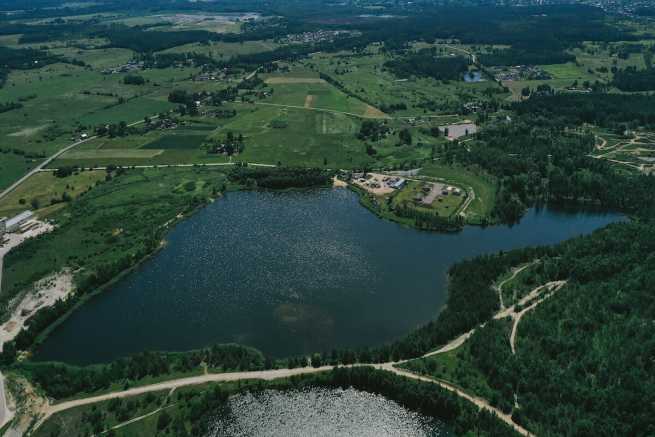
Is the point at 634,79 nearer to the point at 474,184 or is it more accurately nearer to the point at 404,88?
the point at 404,88

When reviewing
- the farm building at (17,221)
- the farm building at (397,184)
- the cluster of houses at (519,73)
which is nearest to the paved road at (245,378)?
the farm building at (17,221)

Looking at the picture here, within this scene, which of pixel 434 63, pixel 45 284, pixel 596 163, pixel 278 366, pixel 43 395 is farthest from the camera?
pixel 434 63

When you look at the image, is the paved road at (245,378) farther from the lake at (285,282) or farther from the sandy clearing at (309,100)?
the sandy clearing at (309,100)

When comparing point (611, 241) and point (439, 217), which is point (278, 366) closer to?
point (439, 217)

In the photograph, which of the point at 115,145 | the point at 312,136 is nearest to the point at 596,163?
the point at 312,136

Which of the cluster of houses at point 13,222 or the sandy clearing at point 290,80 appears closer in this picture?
the cluster of houses at point 13,222

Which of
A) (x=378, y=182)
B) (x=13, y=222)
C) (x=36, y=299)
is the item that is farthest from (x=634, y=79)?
(x=36, y=299)

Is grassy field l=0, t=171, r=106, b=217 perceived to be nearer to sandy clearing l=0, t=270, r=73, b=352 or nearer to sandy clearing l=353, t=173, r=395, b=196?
sandy clearing l=0, t=270, r=73, b=352
